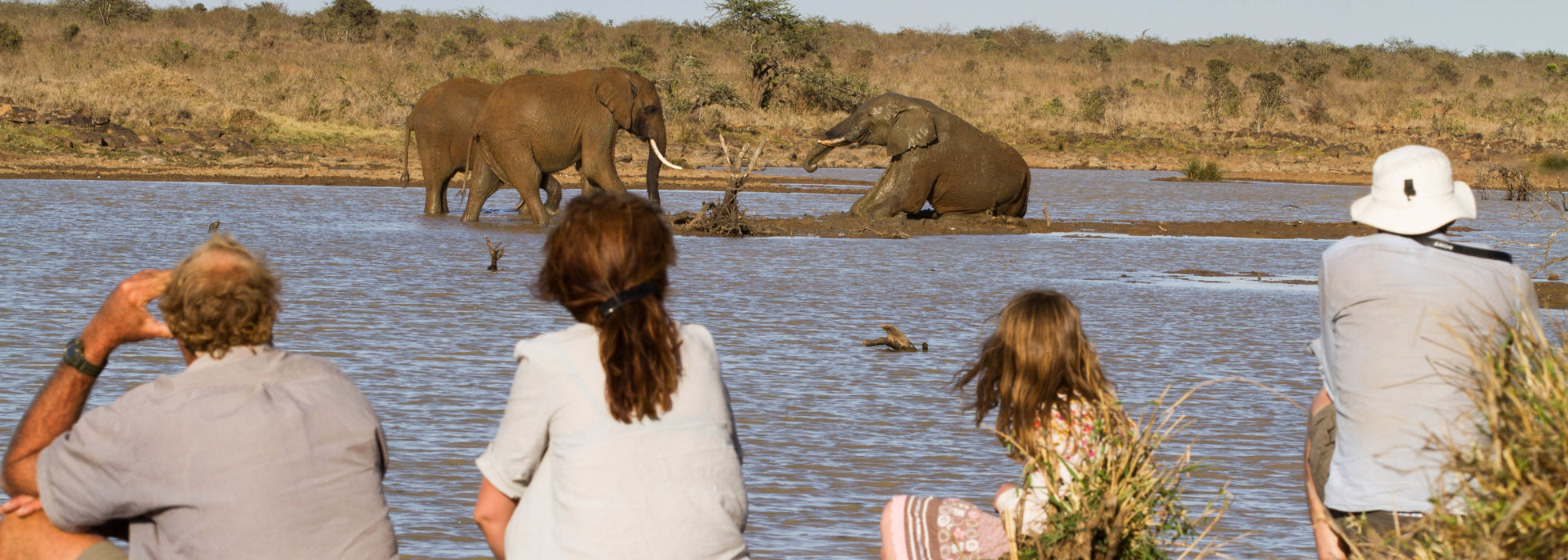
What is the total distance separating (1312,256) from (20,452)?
14.6 metres

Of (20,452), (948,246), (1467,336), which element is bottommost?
(948,246)

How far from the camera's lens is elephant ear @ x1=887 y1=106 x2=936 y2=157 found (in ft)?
64.2

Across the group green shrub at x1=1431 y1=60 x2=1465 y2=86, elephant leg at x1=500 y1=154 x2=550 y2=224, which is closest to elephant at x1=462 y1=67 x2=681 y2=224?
elephant leg at x1=500 y1=154 x2=550 y2=224

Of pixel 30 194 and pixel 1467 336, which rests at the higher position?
pixel 1467 336

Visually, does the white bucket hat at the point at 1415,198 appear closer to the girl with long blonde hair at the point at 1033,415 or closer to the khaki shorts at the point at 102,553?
the girl with long blonde hair at the point at 1033,415

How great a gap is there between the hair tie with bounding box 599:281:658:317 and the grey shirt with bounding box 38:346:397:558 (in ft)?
1.83

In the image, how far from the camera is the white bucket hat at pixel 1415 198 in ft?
12.8

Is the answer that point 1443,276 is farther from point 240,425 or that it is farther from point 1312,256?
point 1312,256

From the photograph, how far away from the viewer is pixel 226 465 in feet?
10.4

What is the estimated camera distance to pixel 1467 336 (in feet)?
11.6

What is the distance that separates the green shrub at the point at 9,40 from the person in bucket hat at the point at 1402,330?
126ft

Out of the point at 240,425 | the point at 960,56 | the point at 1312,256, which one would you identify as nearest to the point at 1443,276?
the point at 240,425

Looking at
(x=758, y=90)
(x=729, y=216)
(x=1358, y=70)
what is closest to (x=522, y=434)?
(x=729, y=216)

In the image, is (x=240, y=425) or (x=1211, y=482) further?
(x=1211, y=482)
